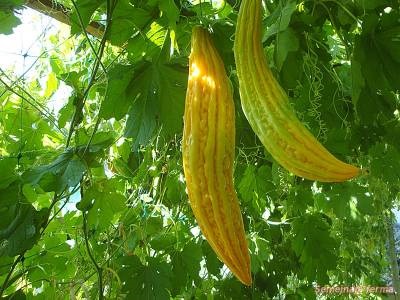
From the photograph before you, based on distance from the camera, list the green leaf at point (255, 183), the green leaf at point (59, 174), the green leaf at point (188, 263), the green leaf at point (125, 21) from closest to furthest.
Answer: the green leaf at point (59, 174) → the green leaf at point (125, 21) → the green leaf at point (188, 263) → the green leaf at point (255, 183)

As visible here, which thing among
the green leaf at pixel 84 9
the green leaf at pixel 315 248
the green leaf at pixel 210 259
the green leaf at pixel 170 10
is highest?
the green leaf at pixel 84 9

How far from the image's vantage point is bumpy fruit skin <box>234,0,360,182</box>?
665 millimetres

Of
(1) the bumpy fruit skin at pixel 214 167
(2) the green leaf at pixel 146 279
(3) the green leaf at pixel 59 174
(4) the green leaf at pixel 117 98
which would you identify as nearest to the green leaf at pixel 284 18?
(1) the bumpy fruit skin at pixel 214 167

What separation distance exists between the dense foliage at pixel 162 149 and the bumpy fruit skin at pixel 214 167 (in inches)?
8.3

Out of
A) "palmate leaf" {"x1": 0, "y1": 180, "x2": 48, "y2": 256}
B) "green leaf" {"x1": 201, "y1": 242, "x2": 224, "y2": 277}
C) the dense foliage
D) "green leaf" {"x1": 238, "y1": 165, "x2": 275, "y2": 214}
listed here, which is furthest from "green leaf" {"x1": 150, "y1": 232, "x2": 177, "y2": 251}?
"palmate leaf" {"x1": 0, "y1": 180, "x2": 48, "y2": 256}

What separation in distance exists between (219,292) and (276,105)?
1.04 meters

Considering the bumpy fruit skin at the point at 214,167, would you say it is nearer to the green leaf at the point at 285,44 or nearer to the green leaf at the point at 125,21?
the green leaf at the point at 285,44

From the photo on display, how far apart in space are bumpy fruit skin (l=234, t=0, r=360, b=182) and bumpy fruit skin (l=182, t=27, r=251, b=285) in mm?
39

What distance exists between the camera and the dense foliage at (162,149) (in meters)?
1.08

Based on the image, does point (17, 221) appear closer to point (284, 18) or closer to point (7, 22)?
point (7, 22)

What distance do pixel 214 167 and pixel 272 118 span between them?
0.10 metres

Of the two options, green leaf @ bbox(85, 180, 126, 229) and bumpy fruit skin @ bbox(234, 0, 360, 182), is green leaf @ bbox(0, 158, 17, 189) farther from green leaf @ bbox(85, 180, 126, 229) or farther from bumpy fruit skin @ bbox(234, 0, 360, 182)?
bumpy fruit skin @ bbox(234, 0, 360, 182)

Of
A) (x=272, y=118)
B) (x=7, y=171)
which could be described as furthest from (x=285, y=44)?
(x=7, y=171)

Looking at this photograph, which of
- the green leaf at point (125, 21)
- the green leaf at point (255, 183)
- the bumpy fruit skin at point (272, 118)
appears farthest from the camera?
the green leaf at point (255, 183)
